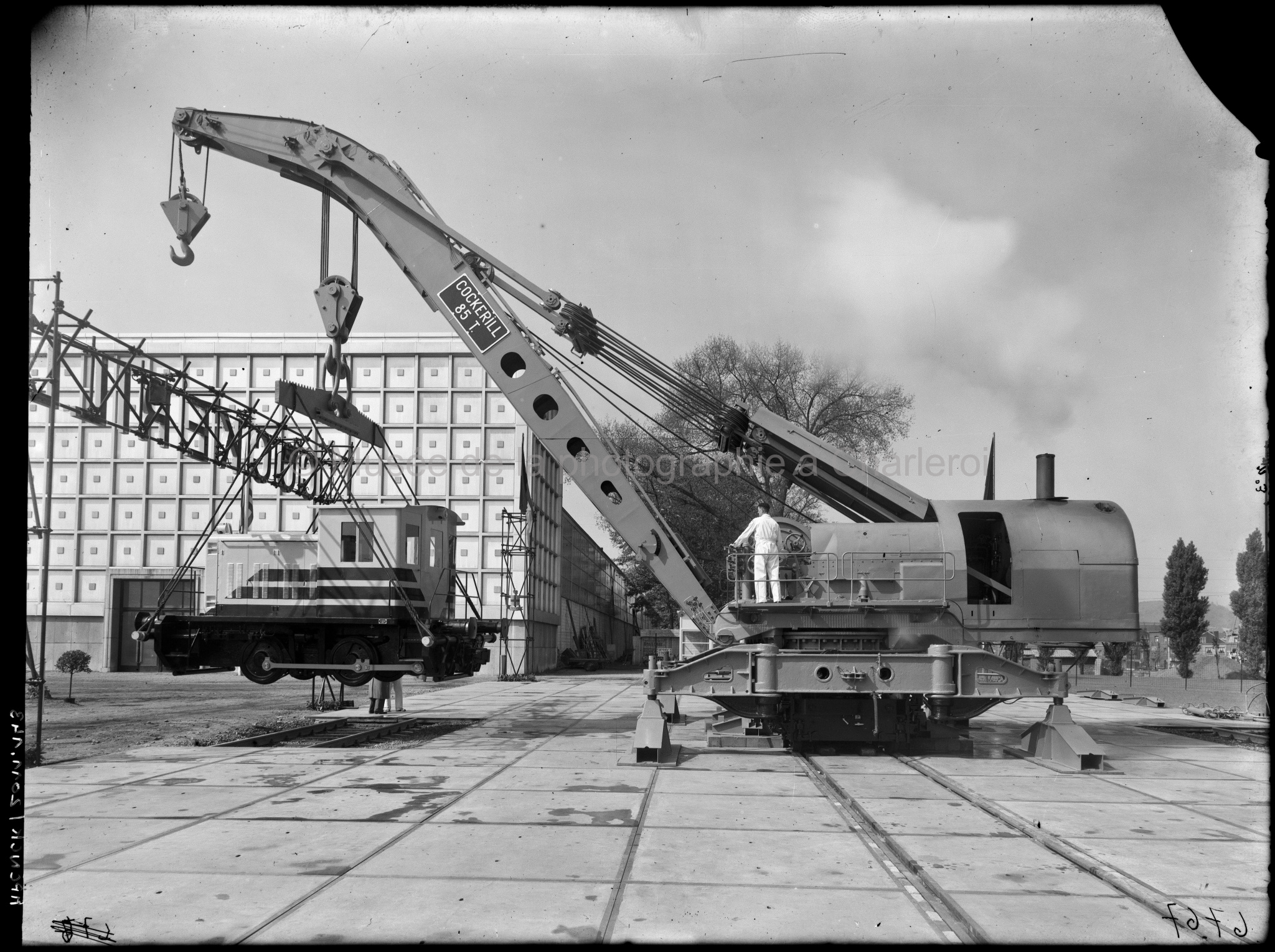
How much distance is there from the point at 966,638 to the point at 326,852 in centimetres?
850

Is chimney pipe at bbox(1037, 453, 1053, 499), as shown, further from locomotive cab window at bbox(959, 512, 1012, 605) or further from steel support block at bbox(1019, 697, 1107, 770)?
steel support block at bbox(1019, 697, 1107, 770)

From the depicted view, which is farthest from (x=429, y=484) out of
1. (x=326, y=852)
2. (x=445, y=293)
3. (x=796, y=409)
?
(x=326, y=852)

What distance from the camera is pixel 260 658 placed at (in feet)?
50.8

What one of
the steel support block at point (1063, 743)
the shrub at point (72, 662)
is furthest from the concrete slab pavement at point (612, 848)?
the shrub at point (72, 662)

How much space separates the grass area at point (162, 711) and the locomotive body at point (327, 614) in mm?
1206

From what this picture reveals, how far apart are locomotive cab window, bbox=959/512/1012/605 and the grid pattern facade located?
83.3 feet

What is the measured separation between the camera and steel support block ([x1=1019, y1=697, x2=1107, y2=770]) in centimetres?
1149

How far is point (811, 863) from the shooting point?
6691 millimetres

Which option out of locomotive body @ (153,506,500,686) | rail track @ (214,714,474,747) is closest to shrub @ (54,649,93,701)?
locomotive body @ (153,506,500,686)

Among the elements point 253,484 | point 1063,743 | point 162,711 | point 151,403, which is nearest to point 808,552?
point 1063,743

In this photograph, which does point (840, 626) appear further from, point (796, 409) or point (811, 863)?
point (796, 409)

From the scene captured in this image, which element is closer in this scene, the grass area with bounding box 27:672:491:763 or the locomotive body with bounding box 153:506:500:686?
the grass area with bounding box 27:672:491:763

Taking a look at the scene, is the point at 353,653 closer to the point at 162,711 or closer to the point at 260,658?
the point at 260,658

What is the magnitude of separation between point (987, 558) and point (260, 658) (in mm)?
11028
